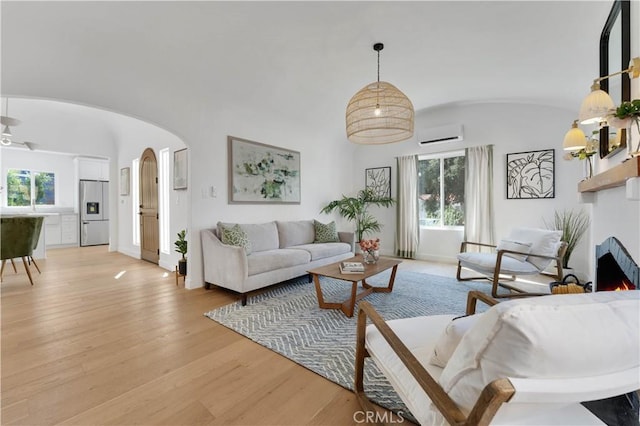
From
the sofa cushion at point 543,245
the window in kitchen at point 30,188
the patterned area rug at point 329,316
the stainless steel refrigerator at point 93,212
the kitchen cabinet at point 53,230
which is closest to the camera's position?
the patterned area rug at point 329,316

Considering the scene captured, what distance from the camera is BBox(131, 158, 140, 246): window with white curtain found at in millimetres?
5340

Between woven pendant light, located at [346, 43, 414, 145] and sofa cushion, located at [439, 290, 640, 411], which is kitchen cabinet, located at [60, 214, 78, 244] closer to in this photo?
woven pendant light, located at [346, 43, 414, 145]

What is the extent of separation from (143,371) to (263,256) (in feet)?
5.13

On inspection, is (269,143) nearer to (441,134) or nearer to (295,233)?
(295,233)

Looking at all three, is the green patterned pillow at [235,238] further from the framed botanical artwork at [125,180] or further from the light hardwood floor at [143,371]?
the framed botanical artwork at [125,180]

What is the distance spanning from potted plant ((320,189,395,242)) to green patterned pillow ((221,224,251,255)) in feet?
7.91

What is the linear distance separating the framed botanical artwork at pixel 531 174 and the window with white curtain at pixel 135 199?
6.72 meters

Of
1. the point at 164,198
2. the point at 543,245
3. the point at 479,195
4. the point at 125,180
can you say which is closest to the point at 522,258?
the point at 543,245

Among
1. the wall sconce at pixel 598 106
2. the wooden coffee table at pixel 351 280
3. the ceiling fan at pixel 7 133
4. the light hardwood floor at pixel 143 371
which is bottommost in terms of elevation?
the light hardwood floor at pixel 143 371

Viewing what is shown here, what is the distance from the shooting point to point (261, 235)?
377cm

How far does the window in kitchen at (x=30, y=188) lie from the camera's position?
5.92 m

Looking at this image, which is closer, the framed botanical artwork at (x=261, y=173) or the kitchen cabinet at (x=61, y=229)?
the framed botanical artwork at (x=261, y=173)

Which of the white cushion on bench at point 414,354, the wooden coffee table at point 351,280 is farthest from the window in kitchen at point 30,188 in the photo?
the white cushion on bench at point 414,354

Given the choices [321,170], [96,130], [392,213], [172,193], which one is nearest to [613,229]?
[392,213]
